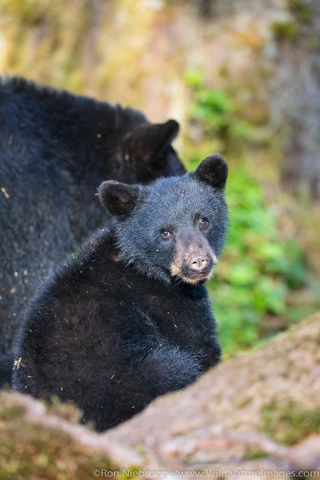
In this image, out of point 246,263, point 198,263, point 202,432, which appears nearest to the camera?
point 202,432

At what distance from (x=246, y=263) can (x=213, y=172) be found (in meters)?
4.81

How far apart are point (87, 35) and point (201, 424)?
28.6ft

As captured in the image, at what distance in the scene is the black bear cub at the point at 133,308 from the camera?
3.69 m

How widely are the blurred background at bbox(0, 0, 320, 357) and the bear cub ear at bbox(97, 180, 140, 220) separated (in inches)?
190

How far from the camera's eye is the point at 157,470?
238cm

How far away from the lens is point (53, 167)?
19.6ft

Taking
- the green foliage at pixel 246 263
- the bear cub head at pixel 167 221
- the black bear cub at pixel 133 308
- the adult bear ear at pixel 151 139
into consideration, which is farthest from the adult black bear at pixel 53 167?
the green foliage at pixel 246 263

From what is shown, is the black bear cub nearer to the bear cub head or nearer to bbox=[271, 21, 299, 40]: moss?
the bear cub head

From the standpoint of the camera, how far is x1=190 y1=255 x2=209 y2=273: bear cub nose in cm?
405

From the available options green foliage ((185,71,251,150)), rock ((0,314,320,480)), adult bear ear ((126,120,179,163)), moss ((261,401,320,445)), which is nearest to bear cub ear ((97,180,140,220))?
adult bear ear ((126,120,179,163))

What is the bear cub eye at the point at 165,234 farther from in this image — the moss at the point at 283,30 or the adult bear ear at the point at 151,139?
the moss at the point at 283,30

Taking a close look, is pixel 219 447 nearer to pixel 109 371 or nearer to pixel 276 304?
pixel 109 371

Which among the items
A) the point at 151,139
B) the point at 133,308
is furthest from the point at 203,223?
the point at 151,139

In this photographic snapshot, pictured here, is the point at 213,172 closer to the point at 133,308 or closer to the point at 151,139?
the point at 133,308
